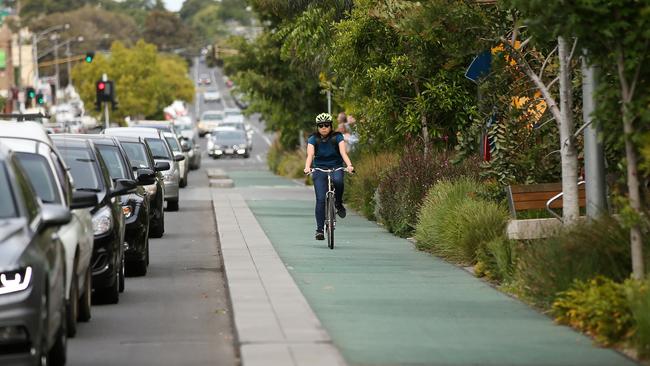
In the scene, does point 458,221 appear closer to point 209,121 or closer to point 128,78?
point 128,78

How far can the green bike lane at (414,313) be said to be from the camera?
10.8 meters

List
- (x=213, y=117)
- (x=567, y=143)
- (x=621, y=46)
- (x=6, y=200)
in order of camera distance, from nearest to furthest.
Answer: (x=6, y=200)
(x=621, y=46)
(x=567, y=143)
(x=213, y=117)

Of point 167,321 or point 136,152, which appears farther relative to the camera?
point 136,152

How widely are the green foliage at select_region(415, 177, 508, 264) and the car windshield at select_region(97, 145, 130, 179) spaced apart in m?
3.77

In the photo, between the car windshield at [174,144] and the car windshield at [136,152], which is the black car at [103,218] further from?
the car windshield at [174,144]

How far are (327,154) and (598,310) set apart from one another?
32.9 ft

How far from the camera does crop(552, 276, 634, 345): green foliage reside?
11.4 metres

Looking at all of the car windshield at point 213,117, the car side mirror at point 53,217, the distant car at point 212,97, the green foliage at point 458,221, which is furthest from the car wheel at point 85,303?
the distant car at point 212,97

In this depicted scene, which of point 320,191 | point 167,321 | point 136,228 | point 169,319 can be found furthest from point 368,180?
point 167,321

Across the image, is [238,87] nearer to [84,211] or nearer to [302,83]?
[302,83]

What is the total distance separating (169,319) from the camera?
13805 millimetres

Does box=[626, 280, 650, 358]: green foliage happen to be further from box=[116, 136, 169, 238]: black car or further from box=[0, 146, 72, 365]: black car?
box=[116, 136, 169, 238]: black car

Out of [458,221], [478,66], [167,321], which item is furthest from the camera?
[478,66]

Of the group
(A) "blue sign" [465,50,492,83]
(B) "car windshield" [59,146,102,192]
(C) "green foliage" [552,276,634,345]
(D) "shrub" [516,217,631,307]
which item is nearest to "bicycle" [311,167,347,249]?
(A) "blue sign" [465,50,492,83]
